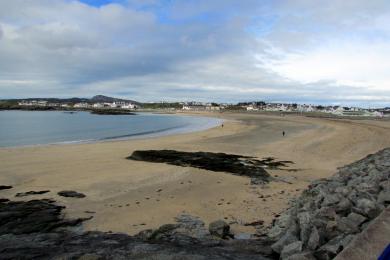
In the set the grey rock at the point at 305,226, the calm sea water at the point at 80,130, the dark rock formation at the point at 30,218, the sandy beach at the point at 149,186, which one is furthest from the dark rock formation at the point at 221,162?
the calm sea water at the point at 80,130

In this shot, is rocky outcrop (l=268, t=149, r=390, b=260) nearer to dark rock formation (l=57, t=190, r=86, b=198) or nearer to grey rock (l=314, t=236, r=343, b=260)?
grey rock (l=314, t=236, r=343, b=260)

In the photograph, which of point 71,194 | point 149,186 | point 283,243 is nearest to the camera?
point 283,243

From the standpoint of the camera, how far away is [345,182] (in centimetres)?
895

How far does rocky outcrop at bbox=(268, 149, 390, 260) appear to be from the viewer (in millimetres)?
5098

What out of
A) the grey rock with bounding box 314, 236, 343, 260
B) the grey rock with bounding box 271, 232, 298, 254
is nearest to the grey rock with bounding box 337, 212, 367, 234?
the grey rock with bounding box 314, 236, 343, 260

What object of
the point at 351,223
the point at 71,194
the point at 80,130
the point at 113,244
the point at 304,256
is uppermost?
the point at 351,223

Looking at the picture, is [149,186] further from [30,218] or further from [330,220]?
[330,220]

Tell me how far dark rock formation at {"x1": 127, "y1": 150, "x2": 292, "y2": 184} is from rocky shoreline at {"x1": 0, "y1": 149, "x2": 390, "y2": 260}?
5.93 meters

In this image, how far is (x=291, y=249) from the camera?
5492mm

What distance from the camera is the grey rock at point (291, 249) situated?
5428 mm

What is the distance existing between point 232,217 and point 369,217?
12.9 ft

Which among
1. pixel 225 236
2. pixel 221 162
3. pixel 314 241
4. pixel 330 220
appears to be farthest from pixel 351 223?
pixel 221 162

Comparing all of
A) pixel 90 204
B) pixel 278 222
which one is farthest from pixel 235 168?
pixel 278 222

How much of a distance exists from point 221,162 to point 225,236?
10.3 metres
